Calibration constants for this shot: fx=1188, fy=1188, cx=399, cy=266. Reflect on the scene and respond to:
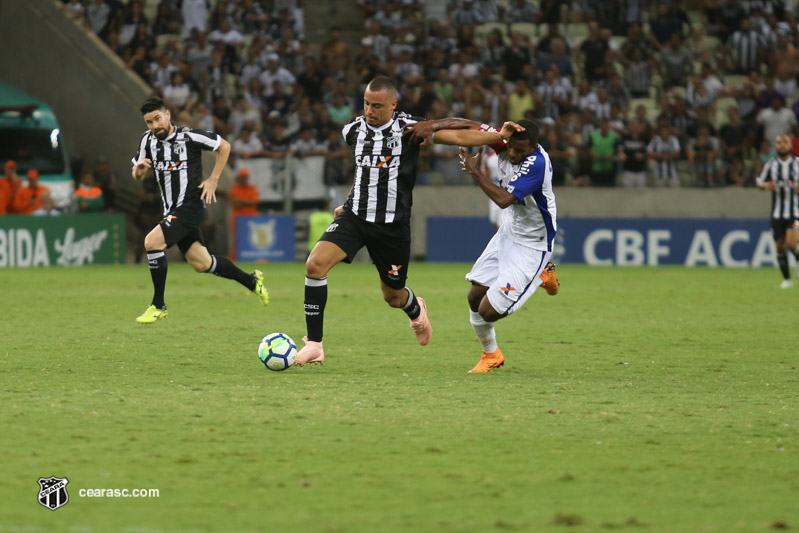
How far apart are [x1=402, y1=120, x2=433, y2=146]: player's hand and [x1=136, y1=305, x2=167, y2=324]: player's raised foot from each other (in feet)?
13.8

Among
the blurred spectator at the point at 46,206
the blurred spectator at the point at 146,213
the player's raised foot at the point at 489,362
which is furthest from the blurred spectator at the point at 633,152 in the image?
the player's raised foot at the point at 489,362

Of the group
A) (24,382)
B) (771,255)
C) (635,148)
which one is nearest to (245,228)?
(635,148)

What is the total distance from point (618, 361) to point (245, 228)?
15.4m

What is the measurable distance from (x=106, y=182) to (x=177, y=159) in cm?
1218

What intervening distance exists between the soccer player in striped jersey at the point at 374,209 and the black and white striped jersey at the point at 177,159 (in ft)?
11.8

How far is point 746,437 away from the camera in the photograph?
20.4 feet

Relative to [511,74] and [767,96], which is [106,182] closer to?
[511,74]

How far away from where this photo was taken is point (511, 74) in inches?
996

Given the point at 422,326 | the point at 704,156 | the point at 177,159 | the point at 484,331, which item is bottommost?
the point at 704,156

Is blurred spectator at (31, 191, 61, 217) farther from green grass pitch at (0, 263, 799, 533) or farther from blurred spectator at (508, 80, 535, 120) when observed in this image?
green grass pitch at (0, 263, 799, 533)

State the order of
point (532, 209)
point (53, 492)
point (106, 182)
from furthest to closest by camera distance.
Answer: point (106, 182) → point (532, 209) → point (53, 492)

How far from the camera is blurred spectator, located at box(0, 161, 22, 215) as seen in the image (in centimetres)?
2164

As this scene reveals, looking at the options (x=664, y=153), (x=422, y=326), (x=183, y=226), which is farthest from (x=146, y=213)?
(x=422, y=326)

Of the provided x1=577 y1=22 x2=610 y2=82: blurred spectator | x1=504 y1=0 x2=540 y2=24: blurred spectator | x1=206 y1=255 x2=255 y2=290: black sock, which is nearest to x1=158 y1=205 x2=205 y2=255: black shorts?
x1=206 y1=255 x2=255 y2=290: black sock
